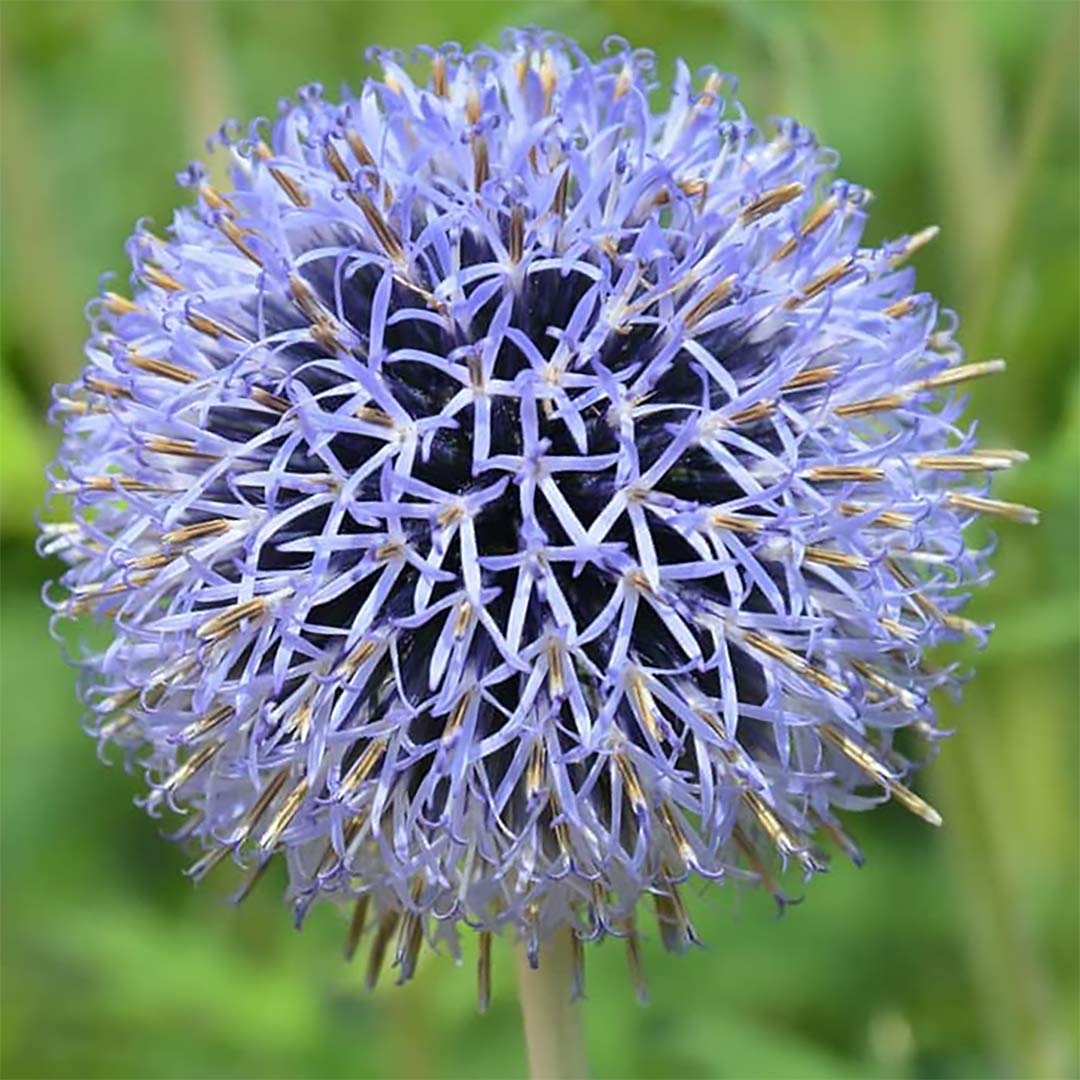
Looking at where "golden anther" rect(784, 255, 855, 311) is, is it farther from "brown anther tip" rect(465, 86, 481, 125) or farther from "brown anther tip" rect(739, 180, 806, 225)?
"brown anther tip" rect(465, 86, 481, 125)

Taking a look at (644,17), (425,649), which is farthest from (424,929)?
(644,17)

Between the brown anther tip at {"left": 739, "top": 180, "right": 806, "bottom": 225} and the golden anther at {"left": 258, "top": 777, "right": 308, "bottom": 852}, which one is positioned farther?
the brown anther tip at {"left": 739, "top": 180, "right": 806, "bottom": 225}

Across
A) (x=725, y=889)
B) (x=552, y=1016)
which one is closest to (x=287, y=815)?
(x=552, y=1016)

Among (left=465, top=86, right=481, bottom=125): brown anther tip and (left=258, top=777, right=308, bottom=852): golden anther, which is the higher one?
Result: (left=465, top=86, right=481, bottom=125): brown anther tip

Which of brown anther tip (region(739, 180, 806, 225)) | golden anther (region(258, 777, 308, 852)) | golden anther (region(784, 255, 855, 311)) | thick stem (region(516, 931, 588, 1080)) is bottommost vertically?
thick stem (region(516, 931, 588, 1080))

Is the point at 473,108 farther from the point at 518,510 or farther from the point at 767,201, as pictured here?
the point at 518,510

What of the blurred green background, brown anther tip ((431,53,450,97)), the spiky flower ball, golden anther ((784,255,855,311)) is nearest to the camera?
the spiky flower ball

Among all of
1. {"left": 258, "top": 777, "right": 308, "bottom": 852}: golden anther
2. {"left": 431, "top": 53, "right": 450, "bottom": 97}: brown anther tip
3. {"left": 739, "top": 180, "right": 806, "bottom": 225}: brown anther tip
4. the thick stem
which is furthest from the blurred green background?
{"left": 258, "top": 777, "right": 308, "bottom": 852}: golden anther
